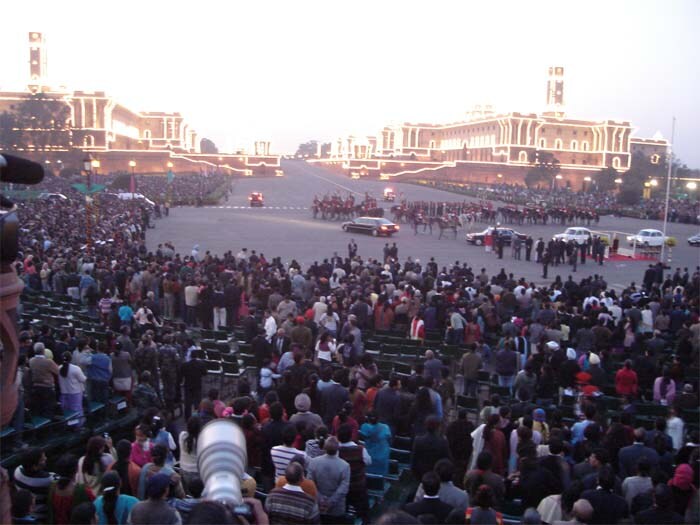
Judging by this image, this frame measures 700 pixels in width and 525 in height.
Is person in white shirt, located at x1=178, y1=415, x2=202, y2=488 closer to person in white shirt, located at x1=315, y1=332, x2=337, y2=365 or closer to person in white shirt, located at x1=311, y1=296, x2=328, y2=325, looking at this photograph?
person in white shirt, located at x1=315, y1=332, x2=337, y2=365

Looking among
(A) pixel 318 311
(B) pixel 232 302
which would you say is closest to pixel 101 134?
(B) pixel 232 302

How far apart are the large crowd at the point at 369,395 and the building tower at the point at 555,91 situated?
371 ft

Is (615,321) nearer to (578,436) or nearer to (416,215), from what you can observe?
(578,436)

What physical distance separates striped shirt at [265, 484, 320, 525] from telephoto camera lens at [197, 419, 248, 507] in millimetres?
2430

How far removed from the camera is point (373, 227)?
36.4 meters

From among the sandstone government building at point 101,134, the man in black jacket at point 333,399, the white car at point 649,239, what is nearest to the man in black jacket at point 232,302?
the man in black jacket at point 333,399

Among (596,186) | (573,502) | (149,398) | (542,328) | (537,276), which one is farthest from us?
(596,186)

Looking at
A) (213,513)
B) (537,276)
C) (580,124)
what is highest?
(580,124)

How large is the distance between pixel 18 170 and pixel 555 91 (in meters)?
132

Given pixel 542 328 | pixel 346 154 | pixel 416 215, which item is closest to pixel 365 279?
pixel 542 328

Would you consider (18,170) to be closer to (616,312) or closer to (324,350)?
(324,350)

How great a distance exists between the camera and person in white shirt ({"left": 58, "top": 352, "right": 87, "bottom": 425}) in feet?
28.9

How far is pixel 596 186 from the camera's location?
3538 inches

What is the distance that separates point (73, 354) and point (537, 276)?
726 inches
